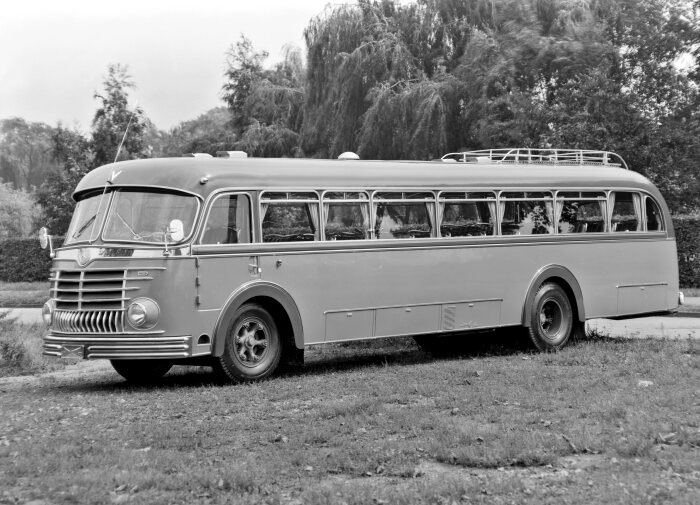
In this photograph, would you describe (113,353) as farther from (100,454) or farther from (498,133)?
(498,133)

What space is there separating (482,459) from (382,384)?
404 cm

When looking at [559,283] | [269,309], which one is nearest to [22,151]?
[559,283]

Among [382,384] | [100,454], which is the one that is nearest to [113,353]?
[382,384]

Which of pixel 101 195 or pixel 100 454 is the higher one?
pixel 101 195

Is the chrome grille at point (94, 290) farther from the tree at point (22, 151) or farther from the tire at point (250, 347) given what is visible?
the tree at point (22, 151)

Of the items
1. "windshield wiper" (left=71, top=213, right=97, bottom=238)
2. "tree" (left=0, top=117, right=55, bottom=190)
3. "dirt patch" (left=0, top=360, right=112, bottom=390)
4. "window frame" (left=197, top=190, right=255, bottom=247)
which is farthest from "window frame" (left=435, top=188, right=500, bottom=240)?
"tree" (left=0, top=117, right=55, bottom=190)

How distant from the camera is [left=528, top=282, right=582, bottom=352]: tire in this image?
53.0 feet

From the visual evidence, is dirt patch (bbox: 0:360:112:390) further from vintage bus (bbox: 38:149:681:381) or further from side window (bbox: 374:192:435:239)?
side window (bbox: 374:192:435:239)

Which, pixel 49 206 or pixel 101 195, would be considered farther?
pixel 49 206

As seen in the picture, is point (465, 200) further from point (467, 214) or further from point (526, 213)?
point (526, 213)

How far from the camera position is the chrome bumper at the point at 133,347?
12172mm

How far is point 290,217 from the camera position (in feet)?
44.7

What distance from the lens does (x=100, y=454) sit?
334 inches

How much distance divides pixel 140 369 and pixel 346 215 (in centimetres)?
320
